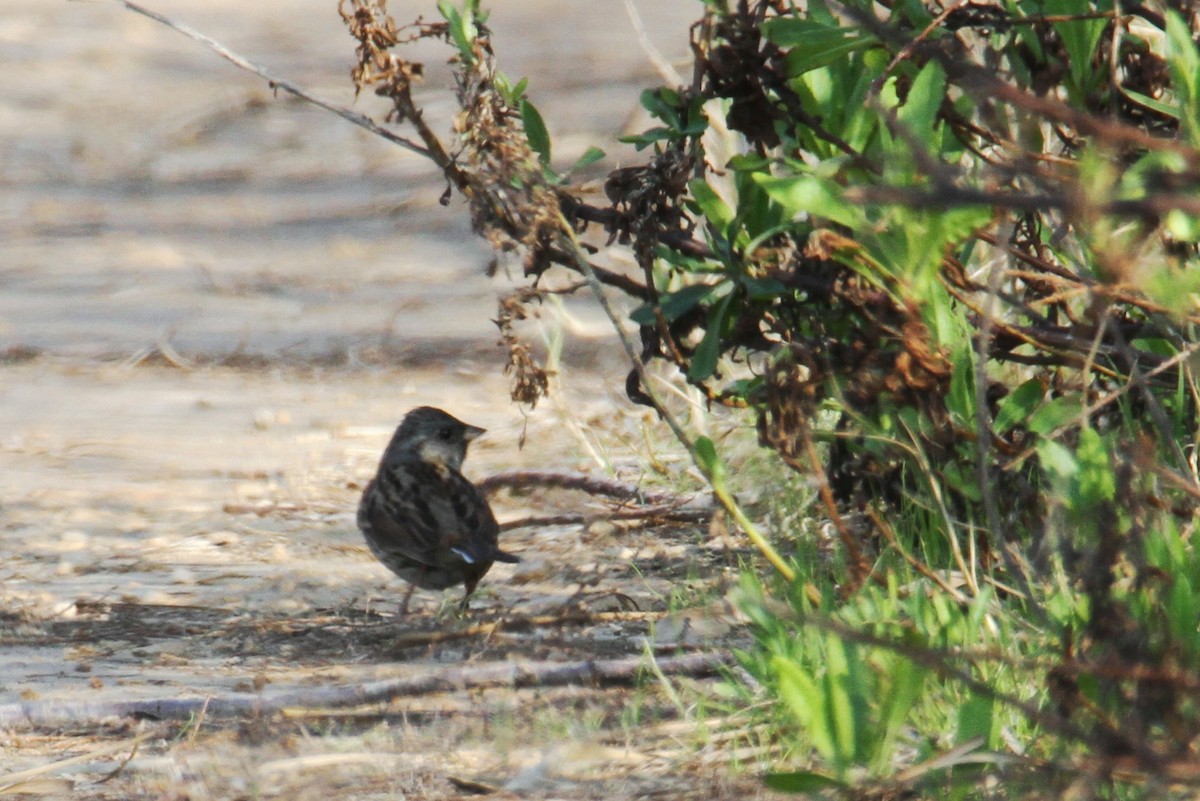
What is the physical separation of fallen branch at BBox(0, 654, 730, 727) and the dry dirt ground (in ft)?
0.04

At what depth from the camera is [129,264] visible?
34.5 ft

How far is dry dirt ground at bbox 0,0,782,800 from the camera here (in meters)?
3.79

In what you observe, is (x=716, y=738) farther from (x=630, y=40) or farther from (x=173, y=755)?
(x=630, y=40)

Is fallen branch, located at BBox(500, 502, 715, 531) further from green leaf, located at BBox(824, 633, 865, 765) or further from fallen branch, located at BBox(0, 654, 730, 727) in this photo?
green leaf, located at BBox(824, 633, 865, 765)

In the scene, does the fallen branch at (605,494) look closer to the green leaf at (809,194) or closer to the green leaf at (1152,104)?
the green leaf at (1152,104)

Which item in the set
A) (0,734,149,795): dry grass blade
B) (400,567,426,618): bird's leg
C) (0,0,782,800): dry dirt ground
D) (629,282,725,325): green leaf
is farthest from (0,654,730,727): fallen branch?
(400,567,426,618): bird's leg

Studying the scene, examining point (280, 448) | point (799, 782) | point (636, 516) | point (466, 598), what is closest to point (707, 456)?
point (799, 782)

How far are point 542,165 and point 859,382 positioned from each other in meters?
1.17

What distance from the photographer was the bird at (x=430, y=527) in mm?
5332

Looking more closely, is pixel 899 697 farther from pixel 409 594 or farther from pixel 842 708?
pixel 409 594

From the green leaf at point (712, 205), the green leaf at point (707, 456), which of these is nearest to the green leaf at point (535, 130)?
the green leaf at point (712, 205)

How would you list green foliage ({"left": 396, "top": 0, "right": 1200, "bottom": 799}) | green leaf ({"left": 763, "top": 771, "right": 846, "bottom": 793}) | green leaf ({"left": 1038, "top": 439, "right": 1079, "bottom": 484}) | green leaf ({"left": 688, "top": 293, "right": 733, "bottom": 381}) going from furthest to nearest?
green leaf ({"left": 688, "top": 293, "right": 733, "bottom": 381}) < green leaf ({"left": 1038, "top": 439, "right": 1079, "bottom": 484}) < green foliage ({"left": 396, "top": 0, "right": 1200, "bottom": 799}) < green leaf ({"left": 763, "top": 771, "right": 846, "bottom": 793})

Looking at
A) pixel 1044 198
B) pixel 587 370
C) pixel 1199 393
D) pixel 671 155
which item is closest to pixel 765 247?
pixel 671 155

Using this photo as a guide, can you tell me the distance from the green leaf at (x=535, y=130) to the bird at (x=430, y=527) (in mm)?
1376
